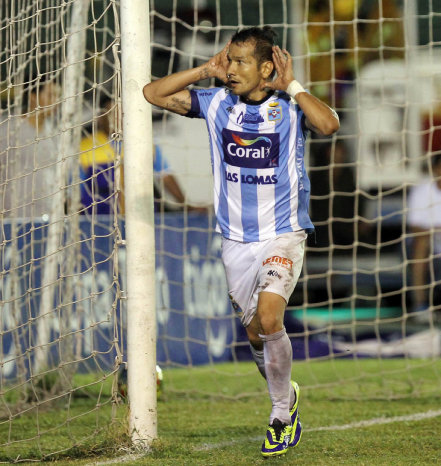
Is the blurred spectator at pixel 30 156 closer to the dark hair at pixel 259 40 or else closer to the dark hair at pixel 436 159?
the dark hair at pixel 259 40

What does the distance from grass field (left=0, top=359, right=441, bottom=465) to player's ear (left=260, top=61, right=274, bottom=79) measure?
5.43 ft

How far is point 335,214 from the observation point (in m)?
9.02

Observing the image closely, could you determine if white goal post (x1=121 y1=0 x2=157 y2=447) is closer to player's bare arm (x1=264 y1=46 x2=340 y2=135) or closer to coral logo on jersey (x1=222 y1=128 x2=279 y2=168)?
coral logo on jersey (x1=222 y1=128 x2=279 y2=168)

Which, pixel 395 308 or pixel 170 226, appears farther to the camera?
pixel 395 308

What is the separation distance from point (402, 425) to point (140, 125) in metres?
2.22

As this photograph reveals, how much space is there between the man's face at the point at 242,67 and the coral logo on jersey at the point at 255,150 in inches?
8.7

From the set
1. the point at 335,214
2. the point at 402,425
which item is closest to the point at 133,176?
the point at 402,425

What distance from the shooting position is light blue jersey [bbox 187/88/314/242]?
13.8ft

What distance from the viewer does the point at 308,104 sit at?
3986 mm

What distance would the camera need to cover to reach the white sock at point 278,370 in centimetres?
404

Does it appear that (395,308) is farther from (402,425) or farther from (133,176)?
(133,176)

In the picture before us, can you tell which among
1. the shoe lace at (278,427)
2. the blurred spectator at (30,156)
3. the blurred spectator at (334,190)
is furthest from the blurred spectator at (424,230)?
the shoe lace at (278,427)

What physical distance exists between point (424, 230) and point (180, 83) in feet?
13.9

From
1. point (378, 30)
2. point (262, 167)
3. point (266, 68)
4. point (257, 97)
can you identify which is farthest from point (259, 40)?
point (378, 30)
